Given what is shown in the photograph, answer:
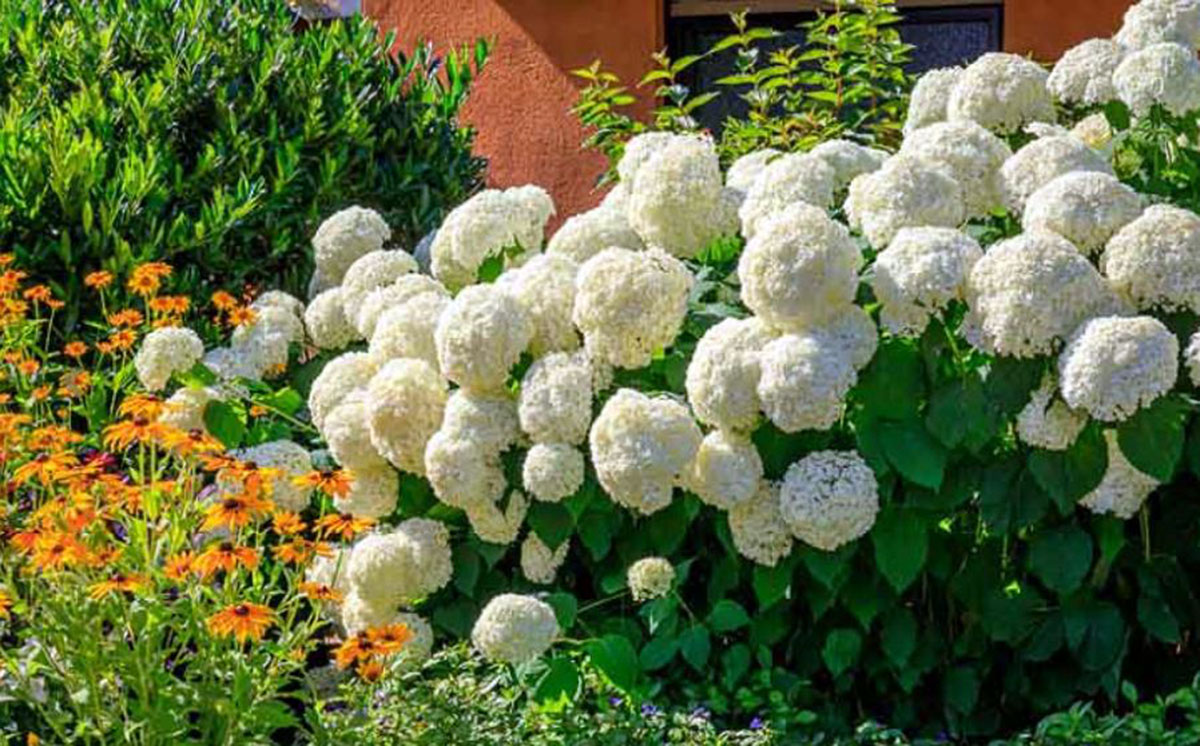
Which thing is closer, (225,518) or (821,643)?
(225,518)

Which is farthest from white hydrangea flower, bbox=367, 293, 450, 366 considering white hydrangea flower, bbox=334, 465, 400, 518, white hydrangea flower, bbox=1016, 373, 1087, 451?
white hydrangea flower, bbox=1016, 373, 1087, 451

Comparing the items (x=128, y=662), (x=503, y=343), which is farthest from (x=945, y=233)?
(x=128, y=662)

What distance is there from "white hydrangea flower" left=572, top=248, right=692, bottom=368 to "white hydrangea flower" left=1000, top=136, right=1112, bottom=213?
750 mm

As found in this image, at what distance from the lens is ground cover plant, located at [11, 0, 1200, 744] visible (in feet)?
13.0

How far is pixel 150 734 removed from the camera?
3.70 m

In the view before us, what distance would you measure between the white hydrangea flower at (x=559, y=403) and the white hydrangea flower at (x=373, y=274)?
0.89 m

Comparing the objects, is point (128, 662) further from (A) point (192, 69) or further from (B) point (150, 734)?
(A) point (192, 69)

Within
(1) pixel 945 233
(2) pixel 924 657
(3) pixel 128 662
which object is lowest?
(2) pixel 924 657

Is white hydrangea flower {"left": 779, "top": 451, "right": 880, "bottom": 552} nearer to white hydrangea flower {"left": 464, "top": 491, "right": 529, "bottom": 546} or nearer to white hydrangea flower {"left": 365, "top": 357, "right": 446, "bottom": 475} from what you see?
white hydrangea flower {"left": 464, "top": 491, "right": 529, "bottom": 546}

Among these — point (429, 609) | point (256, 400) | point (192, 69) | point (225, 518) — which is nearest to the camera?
point (225, 518)

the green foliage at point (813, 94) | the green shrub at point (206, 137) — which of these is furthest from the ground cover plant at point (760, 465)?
the green foliage at point (813, 94)

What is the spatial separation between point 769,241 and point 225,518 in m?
1.28

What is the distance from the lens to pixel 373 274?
516cm

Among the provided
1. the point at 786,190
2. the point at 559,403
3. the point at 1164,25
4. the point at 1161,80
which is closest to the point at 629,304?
the point at 559,403
